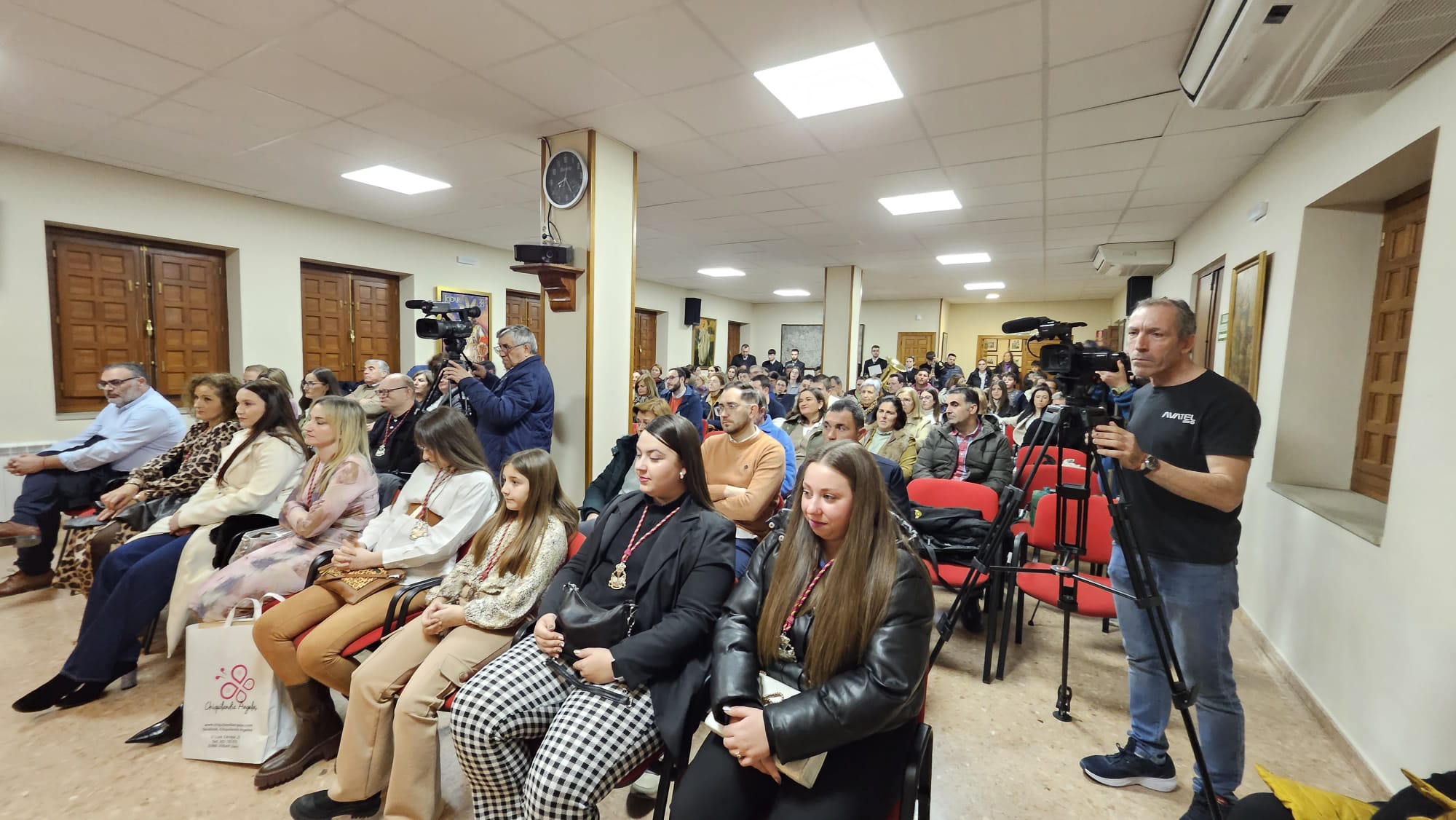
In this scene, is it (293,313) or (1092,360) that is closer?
(1092,360)

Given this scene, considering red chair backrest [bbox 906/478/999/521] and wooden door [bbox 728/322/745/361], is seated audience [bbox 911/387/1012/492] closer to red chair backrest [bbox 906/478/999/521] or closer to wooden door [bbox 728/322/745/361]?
red chair backrest [bbox 906/478/999/521]

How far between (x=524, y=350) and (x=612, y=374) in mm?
689

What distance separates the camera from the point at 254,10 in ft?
8.21

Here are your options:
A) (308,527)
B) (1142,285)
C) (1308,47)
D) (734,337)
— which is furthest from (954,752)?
(734,337)

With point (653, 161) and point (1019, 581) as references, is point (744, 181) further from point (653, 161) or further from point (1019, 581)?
point (1019, 581)

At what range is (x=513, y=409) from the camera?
3363 mm

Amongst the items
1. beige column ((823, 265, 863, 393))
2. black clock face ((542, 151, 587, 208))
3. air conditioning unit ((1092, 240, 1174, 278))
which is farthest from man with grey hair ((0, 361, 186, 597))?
air conditioning unit ((1092, 240, 1174, 278))

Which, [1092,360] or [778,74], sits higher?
[778,74]

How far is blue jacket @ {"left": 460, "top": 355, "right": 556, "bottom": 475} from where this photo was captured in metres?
3.32

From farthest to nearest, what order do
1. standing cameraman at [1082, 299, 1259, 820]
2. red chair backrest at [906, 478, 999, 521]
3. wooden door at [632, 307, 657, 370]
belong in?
wooden door at [632, 307, 657, 370], red chair backrest at [906, 478, 999, 521], standing cameraman at [1082, 299, 1259, 820]

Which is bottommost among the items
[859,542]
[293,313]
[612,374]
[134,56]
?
[859,542]

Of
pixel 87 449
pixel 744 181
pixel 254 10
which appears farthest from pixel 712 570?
pixel 87 449

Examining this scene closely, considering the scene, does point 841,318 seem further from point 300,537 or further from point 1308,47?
point 300,537

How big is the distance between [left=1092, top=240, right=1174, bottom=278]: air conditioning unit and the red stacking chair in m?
5.00
